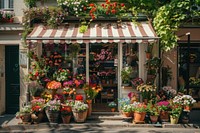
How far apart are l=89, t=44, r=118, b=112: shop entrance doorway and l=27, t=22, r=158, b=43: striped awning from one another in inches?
38.5

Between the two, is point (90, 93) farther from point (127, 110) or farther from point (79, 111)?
point (127, 110)

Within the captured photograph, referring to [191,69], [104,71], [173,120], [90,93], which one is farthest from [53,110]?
[191,69]

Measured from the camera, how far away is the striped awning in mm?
11531

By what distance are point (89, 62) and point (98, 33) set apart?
1.68 metres

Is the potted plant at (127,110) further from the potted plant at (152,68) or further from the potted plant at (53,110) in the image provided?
the potted plant at (53,110)

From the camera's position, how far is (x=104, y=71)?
13.5 m

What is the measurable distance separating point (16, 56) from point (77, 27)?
304 centimetres

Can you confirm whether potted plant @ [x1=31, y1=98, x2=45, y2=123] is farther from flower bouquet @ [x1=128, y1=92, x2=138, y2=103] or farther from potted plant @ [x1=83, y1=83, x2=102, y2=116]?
flower bouquet @ [x1=128, y1=92, x2=138, y2=103]

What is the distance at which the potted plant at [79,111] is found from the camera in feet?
38.3

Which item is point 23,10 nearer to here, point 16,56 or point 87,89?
point 16,56

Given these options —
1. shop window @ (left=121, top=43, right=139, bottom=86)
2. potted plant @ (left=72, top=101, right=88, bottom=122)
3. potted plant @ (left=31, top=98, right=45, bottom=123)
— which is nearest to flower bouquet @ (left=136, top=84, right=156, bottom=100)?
shop window @ (left=121, top=43, right=139, bottom=86)

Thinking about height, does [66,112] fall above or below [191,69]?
below

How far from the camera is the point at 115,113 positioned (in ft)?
41.8

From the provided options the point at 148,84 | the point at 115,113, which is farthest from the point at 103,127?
the point at 148,84
